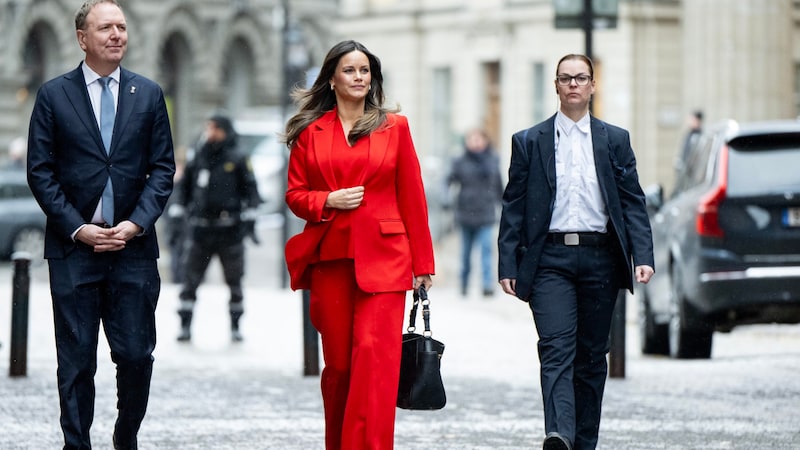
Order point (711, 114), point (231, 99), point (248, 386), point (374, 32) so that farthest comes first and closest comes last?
point (231, 99) < point (374, 32) < point (711, 114) < point (248, 386)

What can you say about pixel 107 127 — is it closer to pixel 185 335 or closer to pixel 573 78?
pixel 573 78

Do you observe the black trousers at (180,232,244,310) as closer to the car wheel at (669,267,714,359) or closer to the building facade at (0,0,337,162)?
the car wheel at (669,267,714,359)

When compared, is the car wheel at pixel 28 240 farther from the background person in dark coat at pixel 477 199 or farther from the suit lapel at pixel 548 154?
the suit lapel at pixel 548 154

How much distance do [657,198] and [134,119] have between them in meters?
6.92

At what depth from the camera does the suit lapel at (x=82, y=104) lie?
8273 millimetres

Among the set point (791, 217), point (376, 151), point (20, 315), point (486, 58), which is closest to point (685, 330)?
point (791, 217)

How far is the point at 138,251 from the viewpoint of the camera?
8.37 m

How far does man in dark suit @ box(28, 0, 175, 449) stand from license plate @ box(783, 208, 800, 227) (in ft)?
20.8

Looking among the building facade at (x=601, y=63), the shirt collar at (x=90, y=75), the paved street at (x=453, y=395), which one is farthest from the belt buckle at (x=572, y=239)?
the building facade at (x=601, y=63)

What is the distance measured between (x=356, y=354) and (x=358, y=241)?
0.46 metres

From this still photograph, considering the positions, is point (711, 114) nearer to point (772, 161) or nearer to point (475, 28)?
point (475, 28)

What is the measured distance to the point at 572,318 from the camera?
28.5 feet

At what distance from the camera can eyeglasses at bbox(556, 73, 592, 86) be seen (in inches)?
340

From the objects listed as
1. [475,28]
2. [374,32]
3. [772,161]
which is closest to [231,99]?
[374,32]
